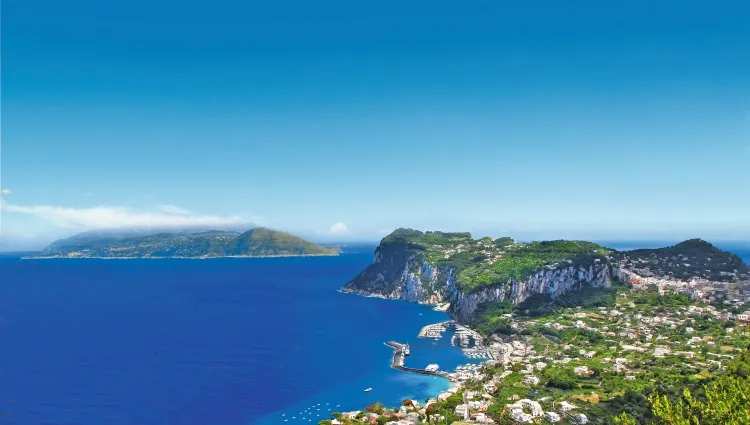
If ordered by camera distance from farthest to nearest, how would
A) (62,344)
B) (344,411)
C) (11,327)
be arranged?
1. (11,327)
2. (62,344)
3. (344,411)

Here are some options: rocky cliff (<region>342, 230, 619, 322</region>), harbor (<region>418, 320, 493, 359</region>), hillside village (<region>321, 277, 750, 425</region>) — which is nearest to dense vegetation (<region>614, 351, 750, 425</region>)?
hillside village (<region>321, 277, 750, 425</region>)

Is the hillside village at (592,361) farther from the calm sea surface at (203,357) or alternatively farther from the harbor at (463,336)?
the calm sea surface at (203,357)

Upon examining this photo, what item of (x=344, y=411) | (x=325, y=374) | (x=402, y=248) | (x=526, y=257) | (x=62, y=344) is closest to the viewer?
(x=344, y=411)

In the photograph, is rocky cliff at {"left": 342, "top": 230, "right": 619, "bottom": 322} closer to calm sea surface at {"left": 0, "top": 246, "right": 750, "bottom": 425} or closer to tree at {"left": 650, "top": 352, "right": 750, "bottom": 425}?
calm sea surface at {"left": 0, "top": 246, "right": 750, "bottom": 425}

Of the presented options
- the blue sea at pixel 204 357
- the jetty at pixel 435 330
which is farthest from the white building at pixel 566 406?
the jetty at pixel 435 330

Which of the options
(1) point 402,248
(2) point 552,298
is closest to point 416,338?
(2) point 552,298

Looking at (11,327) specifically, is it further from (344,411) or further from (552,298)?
(552,298)
